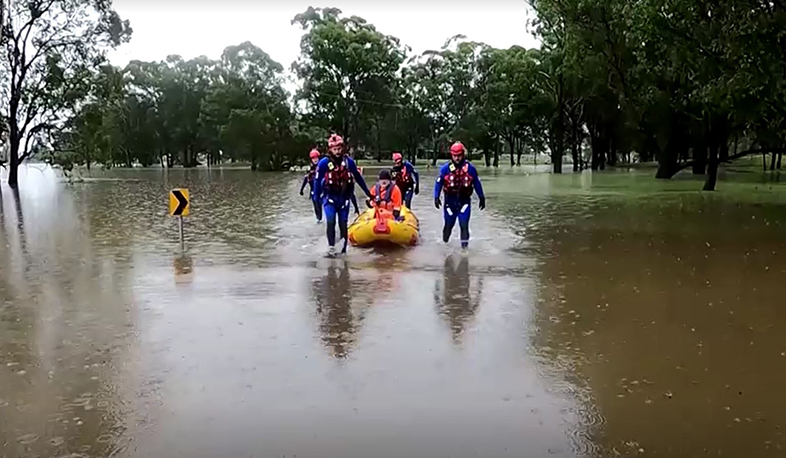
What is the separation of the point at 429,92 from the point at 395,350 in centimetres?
6808

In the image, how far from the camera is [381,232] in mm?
12398

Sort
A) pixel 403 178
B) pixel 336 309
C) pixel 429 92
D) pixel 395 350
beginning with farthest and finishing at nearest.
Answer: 1. pixel 429 92
2. pixel 403 178
3. pixel 336 309
4. pixel 395 350

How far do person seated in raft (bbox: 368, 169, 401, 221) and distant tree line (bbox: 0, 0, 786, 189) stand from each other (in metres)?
8.52

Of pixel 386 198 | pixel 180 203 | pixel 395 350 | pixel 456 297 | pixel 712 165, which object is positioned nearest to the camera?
pixel 395 350

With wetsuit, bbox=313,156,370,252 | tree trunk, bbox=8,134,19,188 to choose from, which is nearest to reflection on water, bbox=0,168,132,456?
wetsuit, bbox=313,156,370,252

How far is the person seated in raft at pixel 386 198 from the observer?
12951 millimetres

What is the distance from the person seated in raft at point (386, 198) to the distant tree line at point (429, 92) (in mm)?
8523

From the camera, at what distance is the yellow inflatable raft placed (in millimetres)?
12414

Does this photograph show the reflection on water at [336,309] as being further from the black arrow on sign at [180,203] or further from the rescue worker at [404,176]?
the rescue worker at [404,176]

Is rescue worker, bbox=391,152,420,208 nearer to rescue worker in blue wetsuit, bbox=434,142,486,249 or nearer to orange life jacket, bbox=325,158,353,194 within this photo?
rescue worker in blue wetsuit, bbox=434,142,486,249

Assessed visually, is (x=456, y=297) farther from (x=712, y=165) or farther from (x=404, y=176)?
(x=712, y=165)

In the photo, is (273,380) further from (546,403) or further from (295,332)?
(546,403)

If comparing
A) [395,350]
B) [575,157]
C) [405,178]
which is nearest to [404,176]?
[405,178]

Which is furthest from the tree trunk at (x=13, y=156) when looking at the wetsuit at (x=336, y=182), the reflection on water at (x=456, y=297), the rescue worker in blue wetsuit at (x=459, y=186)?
the reflection on water at (x=456, y=297)
